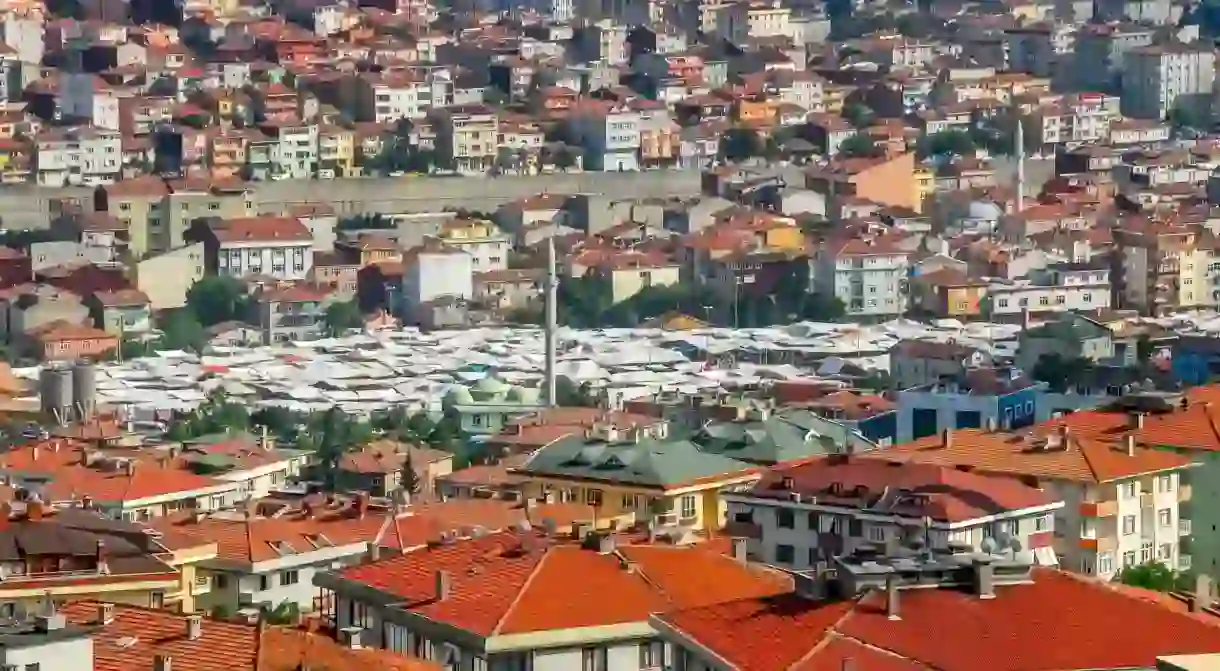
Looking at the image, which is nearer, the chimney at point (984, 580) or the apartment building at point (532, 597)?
the chimney at point (984, 580)

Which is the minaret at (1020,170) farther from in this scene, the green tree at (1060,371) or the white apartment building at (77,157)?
the green tree at (1060,371)

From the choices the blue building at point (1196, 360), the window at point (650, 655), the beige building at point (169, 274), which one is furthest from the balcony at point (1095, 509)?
the beige building at point (169, 274)

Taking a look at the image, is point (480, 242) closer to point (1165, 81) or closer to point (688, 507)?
point (1165, 81)

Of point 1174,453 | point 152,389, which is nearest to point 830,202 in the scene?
point 152,389

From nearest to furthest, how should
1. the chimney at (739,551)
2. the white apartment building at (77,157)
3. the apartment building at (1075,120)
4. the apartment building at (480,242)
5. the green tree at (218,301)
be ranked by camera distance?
the chimney at (739,551), the green tree at (218,301), the apartment building at (480,242), the white apartment building at (77,157), the apartment building at (1075,120)

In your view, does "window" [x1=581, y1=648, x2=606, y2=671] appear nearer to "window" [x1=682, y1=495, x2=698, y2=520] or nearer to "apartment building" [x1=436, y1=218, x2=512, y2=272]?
"window" [x1=682, y1=495, x2=698, y2=520]

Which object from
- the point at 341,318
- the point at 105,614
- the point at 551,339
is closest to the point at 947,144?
the point at 341,318
